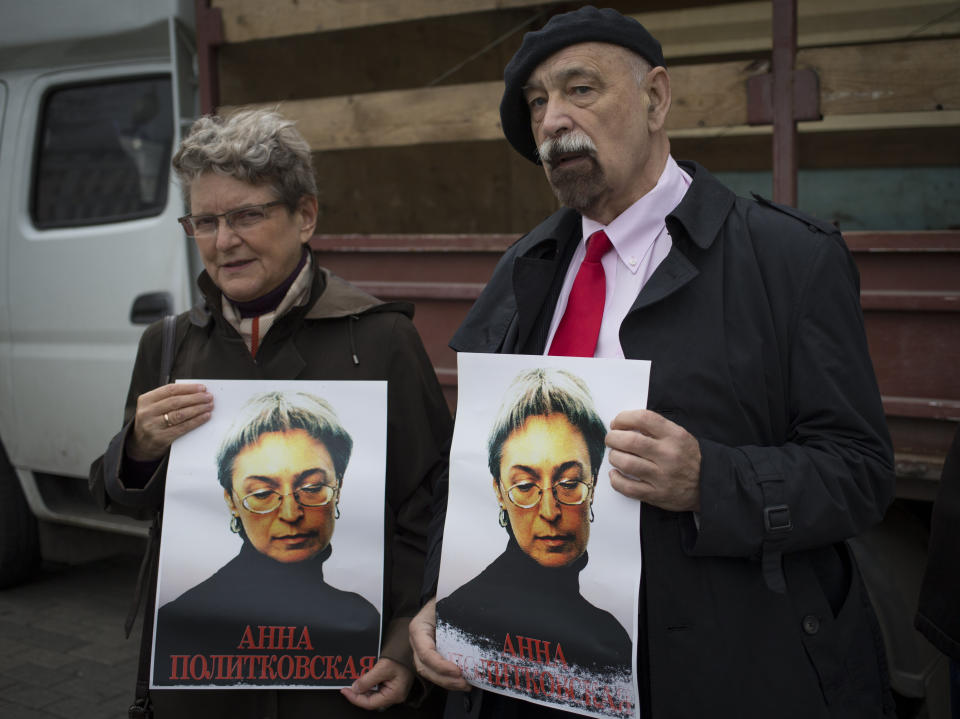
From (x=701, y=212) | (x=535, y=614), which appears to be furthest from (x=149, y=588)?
(x=701, y=212)

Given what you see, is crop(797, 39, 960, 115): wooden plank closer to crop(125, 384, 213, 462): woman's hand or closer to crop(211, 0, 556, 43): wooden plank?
crop(211, 0, 556, 43): wooden plank

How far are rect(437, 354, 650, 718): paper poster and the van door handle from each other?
245 cm

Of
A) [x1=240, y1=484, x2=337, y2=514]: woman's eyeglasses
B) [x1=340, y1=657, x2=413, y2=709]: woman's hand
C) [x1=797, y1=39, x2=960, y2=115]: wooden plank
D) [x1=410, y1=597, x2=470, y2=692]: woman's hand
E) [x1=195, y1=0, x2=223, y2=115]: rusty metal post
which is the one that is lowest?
[x1=340, y1=657, x2=413, y2=709]: woman's hand

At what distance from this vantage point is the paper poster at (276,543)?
162 cm

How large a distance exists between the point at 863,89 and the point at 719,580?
4.62ft

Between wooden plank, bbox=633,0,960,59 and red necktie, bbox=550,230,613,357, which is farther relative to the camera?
wooden plank, bbox=633,0,960,59

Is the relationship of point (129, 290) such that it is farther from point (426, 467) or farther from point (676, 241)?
point (676, 241)

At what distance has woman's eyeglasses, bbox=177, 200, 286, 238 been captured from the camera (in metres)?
1.78

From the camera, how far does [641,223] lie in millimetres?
1525

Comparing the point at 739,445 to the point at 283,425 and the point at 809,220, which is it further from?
the point at 283,425

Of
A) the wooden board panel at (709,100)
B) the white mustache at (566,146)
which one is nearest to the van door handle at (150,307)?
the wooden board panel at (709,100)

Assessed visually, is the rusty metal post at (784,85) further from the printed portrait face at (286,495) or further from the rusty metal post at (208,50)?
the rusty metal post at (208,50)

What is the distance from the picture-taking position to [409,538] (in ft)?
5.73

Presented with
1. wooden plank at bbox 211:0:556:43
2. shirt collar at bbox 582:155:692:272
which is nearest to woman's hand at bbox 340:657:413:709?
shirt collar at bbox 582:155:692:272
